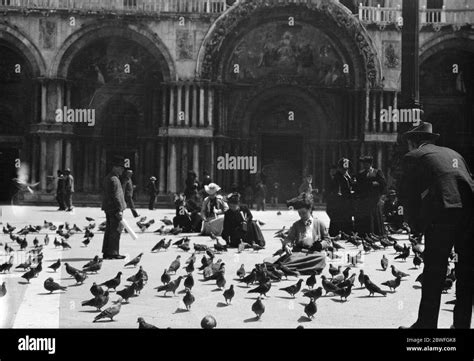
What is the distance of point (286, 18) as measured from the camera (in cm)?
2945

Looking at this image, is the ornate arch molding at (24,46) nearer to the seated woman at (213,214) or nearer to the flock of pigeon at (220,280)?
the seated woman at (213,214)

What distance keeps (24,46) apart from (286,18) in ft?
35.2

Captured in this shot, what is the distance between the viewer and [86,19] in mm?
28438

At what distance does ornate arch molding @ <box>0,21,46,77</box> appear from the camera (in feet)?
92.5

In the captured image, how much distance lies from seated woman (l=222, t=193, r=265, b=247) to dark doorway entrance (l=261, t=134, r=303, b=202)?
15531mm

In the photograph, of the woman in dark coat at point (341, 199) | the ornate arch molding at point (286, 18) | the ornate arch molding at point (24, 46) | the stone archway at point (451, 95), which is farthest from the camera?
the stone archway at point (451, 95)

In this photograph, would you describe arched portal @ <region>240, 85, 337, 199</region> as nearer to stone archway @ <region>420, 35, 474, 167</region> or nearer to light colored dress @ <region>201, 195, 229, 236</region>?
stone archway @ <region>420, 35, 474, 167</region>

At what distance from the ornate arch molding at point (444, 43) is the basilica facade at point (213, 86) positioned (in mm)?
48

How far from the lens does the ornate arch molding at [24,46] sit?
1110 inches

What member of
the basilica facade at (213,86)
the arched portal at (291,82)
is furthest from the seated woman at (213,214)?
the arched portal at (291,82)

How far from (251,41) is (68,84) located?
779 centimetres

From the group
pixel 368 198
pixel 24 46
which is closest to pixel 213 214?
pixel 368 198

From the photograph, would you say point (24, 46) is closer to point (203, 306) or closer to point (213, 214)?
point (213, 214)

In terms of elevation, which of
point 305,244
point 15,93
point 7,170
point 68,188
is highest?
point 15,93
